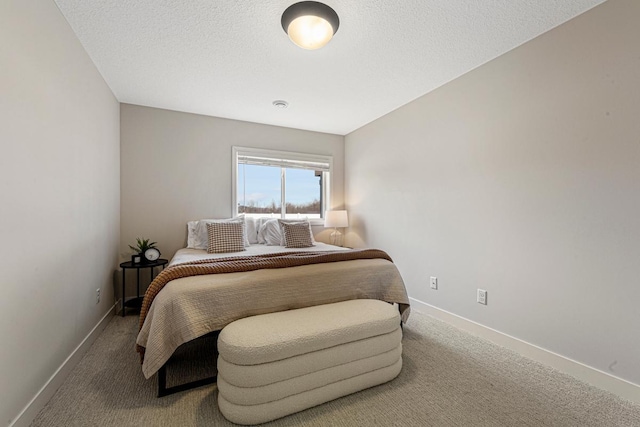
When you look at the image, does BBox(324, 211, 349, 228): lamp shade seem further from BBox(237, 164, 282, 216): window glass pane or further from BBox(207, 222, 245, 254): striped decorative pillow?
BBox(207, 222, 245, 254): striped decorative pillow

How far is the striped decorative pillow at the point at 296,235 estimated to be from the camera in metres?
3.50

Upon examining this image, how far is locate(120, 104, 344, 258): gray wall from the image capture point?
3.38 meters

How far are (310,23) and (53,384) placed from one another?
8.94 ft

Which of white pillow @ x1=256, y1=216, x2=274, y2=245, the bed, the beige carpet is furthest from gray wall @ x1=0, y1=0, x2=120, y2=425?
white pillow @ x1=256, y1=216, x2=274, y2=245

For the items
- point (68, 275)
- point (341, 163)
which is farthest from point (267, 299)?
point (341, 163)

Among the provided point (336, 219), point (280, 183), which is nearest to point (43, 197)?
point (280, 183)

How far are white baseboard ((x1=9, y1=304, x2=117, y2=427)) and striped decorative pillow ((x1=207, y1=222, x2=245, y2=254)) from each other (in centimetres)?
119

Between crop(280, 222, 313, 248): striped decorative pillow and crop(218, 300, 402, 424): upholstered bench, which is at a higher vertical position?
crop(280, 222, 313, 248): striped decorative pillow

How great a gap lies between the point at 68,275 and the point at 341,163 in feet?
12.0

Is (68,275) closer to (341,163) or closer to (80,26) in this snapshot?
(80,26)

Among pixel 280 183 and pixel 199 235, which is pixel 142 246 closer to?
pixel 199 235

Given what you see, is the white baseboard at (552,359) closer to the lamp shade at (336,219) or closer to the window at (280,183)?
the lamp shade at (336,219)

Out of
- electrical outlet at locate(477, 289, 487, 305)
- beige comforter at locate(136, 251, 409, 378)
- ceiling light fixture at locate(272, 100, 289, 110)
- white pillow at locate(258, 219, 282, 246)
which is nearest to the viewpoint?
beige comforter at locate(136, 251, 409, 378)

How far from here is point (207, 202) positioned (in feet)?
12.3
